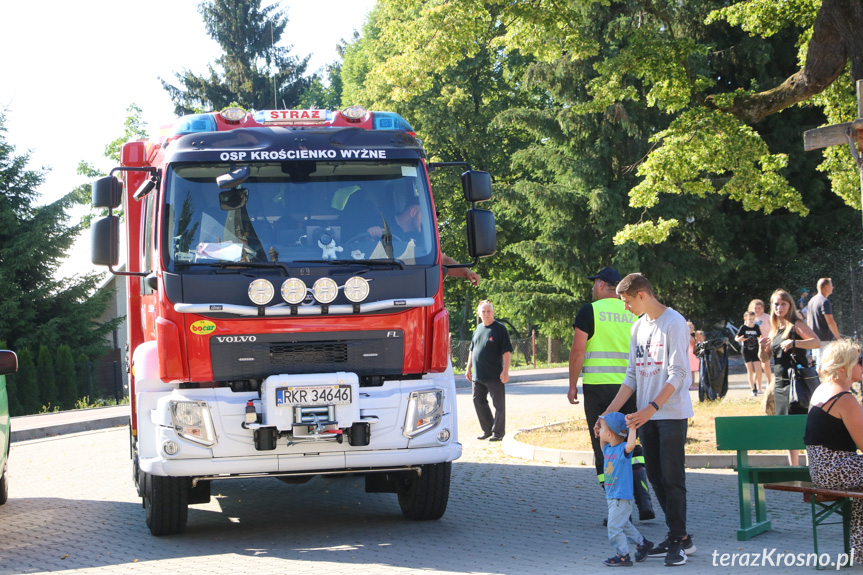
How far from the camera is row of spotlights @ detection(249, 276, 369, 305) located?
24.3 feet

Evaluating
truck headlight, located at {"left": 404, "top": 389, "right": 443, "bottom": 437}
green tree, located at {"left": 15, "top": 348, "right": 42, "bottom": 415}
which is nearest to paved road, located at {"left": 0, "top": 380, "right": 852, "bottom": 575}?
truck headlight, located at {"left": 404, "top": 389, "right": 443, "bottom": 437}

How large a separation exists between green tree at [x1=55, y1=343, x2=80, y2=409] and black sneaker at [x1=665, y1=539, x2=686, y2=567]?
24.6 meters

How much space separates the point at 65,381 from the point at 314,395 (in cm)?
2316

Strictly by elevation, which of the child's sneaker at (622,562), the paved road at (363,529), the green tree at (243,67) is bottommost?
the paved road at (363,529)

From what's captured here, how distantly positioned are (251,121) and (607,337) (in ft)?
11.2

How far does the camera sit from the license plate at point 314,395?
287 inches

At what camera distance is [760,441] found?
7.48m

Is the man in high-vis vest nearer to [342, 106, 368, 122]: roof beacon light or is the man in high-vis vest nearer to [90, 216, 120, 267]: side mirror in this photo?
[342, 106, 368, 122]: roof beacon light

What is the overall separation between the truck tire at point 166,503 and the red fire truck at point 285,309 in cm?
1

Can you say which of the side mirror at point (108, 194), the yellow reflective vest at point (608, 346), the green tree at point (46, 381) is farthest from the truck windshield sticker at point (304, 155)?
the green tree at point (46, 381)

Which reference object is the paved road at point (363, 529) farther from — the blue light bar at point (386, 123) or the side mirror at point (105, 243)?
the blue light bar at point (386, 123)

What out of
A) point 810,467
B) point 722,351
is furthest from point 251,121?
point 722,351

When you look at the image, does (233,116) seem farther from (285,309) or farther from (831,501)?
(831,501)

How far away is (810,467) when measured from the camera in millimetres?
6660
